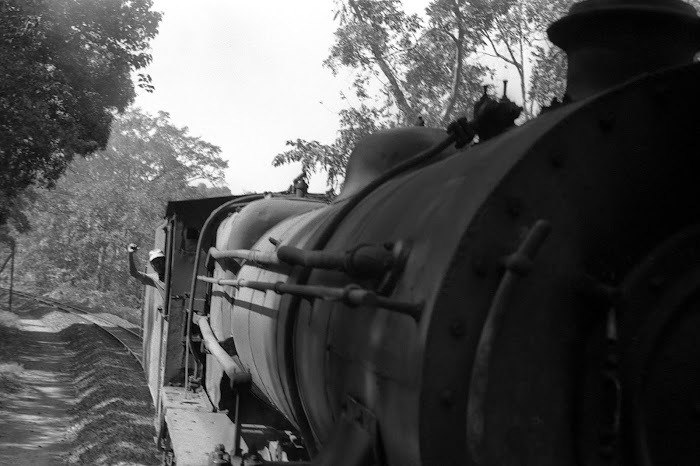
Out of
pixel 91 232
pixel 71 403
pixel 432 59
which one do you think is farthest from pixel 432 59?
pixel 91 232

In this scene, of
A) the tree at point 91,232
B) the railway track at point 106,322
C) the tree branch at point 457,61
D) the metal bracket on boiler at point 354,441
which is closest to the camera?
the metal bracket on boiler at point 354,441

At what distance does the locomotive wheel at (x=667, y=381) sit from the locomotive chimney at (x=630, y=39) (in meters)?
0.98

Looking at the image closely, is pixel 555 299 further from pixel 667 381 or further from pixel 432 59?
pixel 432 59

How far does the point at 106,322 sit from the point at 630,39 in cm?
3072

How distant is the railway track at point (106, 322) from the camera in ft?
77.6

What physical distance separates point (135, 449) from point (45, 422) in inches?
149

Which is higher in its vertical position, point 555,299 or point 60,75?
point 60,75

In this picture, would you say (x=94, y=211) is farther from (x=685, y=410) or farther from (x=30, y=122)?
(x=685, y=410)

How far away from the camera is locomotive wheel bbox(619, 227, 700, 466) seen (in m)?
2.14

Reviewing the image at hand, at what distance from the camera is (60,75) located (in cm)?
1736

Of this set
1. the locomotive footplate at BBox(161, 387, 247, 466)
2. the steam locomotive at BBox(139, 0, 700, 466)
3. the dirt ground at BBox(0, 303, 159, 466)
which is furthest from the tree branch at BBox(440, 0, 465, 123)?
the steam locomotive at BBox(139, 0, 700, 466)

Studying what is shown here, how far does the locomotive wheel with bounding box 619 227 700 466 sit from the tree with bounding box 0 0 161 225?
51.7 ft

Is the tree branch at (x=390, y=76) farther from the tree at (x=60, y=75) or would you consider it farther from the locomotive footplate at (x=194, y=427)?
the locomotive footplate at (x=194, y=427)

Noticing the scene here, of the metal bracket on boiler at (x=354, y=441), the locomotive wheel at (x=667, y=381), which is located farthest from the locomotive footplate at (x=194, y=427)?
the locomotive wheel at (x=667, y=381)
